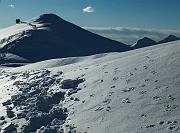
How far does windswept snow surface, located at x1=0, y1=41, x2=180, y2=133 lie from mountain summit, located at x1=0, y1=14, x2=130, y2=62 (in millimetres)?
106799

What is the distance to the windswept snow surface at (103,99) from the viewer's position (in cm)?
2236

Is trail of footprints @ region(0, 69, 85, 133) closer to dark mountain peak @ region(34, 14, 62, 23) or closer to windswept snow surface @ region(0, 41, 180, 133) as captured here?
windswept snow surface @ region(0, 41, 180, 133)

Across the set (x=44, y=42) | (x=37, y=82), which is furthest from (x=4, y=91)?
(x=44, y=42)

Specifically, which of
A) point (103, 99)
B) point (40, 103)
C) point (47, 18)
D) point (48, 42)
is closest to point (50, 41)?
point (48, 42)

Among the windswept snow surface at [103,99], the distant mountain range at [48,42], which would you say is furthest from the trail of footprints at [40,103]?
the distant mountain range at [48,42]

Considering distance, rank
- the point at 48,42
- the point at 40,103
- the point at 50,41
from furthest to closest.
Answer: the point at 50,41
the point at 48,42
the point at 40,103

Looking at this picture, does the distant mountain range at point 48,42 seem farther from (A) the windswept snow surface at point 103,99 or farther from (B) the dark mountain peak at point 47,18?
(A) the windswept snow surface at point 103,99

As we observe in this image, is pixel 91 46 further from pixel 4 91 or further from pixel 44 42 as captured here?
pixel 4 91

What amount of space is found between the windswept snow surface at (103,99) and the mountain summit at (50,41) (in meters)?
107

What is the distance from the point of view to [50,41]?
535 ft

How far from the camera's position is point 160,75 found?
28.3 metres

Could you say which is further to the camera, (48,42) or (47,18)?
(47,18)

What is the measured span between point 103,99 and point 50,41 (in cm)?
13851

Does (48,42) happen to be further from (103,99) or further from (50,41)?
(103,99)
